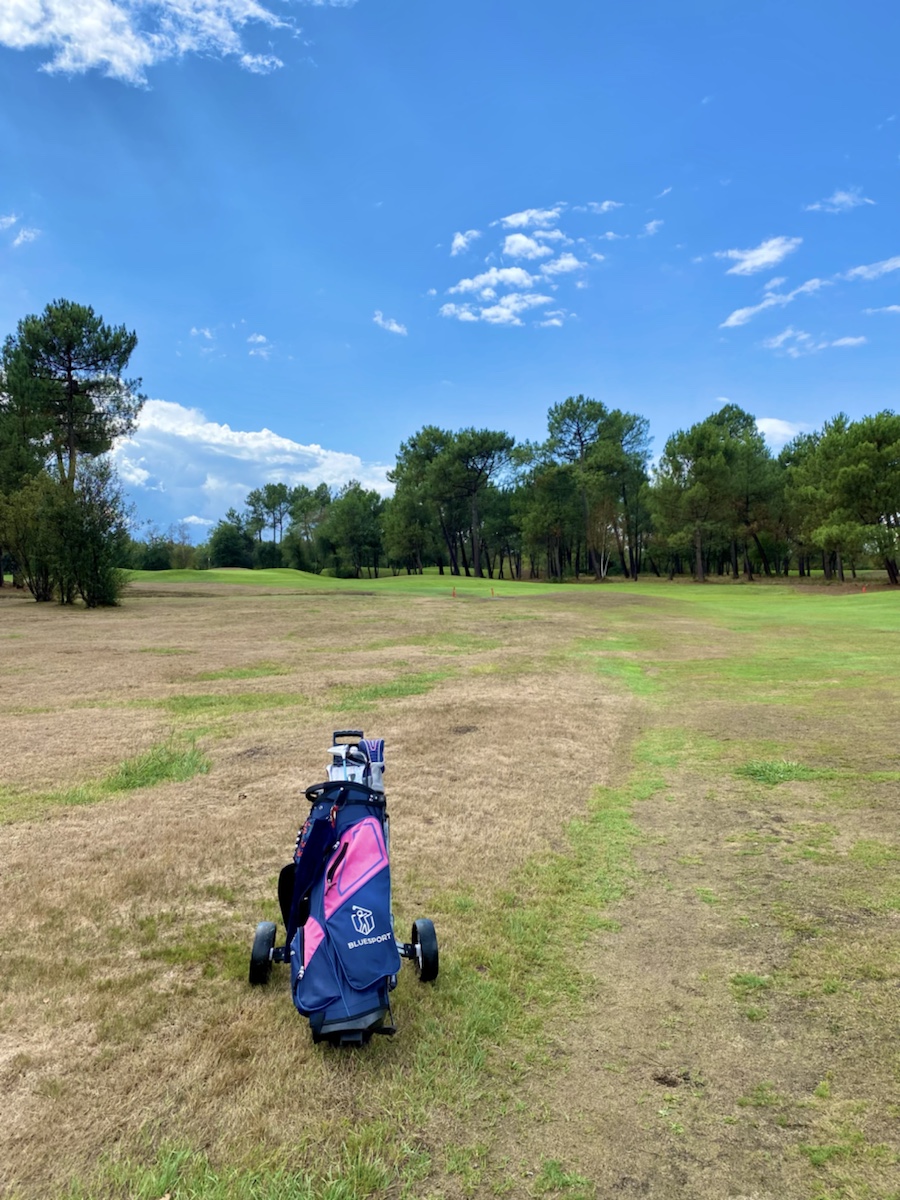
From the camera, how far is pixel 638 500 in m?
65.8

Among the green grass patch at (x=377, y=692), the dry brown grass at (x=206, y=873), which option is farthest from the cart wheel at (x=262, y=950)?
the green grass patch at (x=377, y=692)

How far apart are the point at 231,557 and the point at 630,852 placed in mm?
92612

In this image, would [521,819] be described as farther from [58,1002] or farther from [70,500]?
[70,500]

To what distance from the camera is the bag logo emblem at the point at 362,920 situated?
2.69 m

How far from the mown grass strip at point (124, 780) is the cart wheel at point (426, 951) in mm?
3653

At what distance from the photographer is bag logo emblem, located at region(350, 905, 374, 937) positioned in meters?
2.69

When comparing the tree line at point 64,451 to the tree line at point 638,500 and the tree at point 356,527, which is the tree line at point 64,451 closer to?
the tree line at point 638,500

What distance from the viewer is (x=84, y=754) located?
6602 mm

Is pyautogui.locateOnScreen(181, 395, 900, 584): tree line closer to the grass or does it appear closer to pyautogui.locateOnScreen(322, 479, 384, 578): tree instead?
pyautogui.locateOnScreen(322, 479, 384, 578): tree

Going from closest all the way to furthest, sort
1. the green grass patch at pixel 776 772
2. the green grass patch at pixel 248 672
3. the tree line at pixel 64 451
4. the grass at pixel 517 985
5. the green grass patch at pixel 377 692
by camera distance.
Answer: the grass at pixel 517 985 < the green grass patch at pixel 776 772 < the green grass patch at pixel 377 692 < the green grass patch at pixel 248 672 < the tree line at pixel 64 451

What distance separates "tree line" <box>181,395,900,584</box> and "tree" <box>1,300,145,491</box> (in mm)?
30636

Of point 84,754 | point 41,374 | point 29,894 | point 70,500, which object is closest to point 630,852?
point 29,894

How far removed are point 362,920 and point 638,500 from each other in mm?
67206

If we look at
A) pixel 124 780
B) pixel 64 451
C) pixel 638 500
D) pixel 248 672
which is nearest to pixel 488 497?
pixel 638 500
